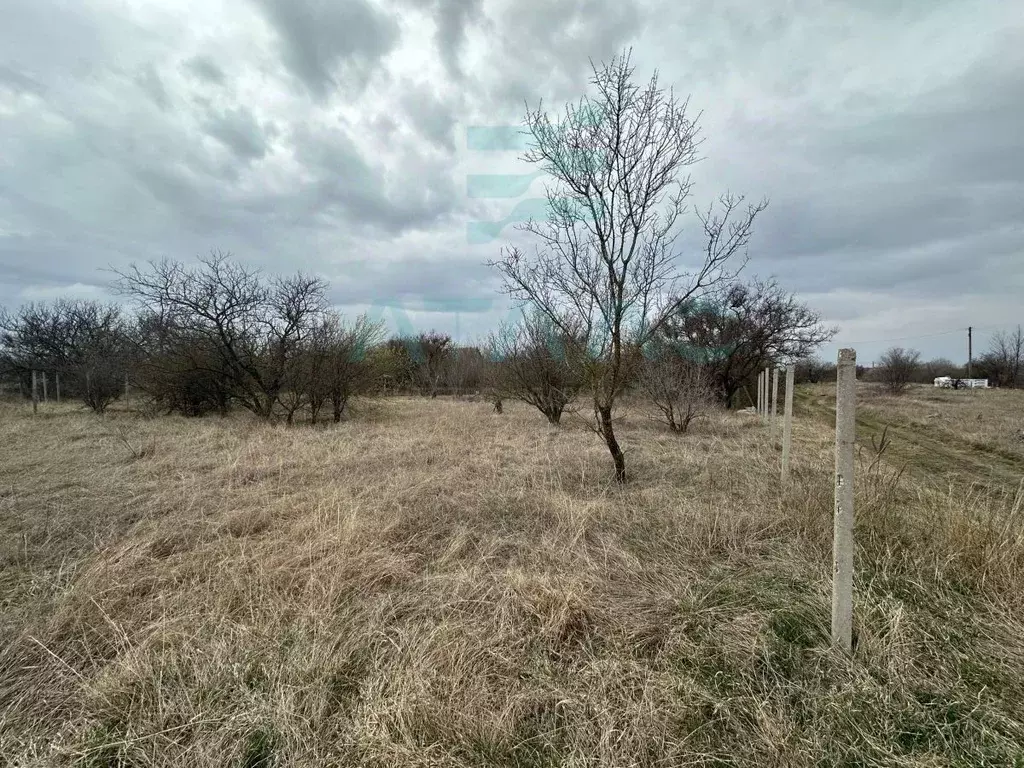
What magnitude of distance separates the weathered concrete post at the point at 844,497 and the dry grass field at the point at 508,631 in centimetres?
11

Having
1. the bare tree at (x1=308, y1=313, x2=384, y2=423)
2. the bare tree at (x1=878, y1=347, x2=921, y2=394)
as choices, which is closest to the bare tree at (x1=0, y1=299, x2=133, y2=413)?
the bare tree at (x1=308, y1=313, x2=384, y2=423)

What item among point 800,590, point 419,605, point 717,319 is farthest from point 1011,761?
point 717,319

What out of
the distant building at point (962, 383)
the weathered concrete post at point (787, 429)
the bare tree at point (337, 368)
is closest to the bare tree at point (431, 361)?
the bare tree at point (337, 368)

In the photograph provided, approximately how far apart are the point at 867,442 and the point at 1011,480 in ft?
11.8

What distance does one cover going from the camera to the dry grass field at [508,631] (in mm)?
1693

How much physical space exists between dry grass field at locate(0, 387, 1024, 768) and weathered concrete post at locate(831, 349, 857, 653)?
0.11m

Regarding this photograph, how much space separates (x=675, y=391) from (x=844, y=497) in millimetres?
10116

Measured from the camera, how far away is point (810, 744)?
160 cm

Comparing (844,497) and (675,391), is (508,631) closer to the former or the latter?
(844,497)

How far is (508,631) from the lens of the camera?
94.0 inches

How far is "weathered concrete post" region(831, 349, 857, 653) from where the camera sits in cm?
204

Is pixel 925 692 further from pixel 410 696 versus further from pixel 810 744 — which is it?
pixel 410 696

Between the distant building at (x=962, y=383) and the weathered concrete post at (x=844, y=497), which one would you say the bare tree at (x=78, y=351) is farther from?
the distant building at (x=962, y=383)

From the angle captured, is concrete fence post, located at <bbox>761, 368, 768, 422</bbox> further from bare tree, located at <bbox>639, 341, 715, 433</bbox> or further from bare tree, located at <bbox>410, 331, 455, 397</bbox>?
bare tree, located at <bbox>410, 331, 455, 397</bbox>
